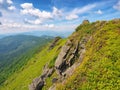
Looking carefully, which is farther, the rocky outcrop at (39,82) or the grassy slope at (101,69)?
the rocky outcrop at (39,82)

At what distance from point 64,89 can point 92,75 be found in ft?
16.7

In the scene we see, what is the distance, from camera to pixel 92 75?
98.2ft

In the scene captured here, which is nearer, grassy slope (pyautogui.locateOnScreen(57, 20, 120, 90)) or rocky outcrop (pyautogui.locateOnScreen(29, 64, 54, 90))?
grassy slope (pyautogui.locateOnScreen(57, 20, 120, 90))

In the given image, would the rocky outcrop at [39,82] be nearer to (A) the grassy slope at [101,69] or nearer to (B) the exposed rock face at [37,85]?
(B) the exposed rock face at [37,85]

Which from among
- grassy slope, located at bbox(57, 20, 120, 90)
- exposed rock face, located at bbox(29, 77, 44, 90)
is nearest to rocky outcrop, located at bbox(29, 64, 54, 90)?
exposed rock face, located at bbox(29, 77, 44, 90)

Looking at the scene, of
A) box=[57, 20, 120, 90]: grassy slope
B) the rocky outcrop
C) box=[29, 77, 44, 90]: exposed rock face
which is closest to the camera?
box=[57, 20, 120, 90]: grassy slope

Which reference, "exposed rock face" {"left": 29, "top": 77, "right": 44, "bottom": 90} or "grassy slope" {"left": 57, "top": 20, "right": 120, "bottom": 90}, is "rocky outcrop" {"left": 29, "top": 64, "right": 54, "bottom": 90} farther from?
"grassy slope" {"left": 57, "top": 20, "right": 120, "bottom": 90}

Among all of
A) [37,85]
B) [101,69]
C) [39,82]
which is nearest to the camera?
[101,69]

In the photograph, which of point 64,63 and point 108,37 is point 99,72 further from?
point 64,63

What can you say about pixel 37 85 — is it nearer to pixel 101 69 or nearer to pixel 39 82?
pixel 39 82

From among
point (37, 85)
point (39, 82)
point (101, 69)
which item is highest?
point (101, 69)

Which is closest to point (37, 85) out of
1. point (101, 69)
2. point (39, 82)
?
point (39, 82)

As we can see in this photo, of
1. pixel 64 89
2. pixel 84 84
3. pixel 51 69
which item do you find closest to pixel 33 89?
pixel 51 69

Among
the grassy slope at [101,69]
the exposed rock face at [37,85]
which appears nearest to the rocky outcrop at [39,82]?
the exposed rock face at [37,85]
